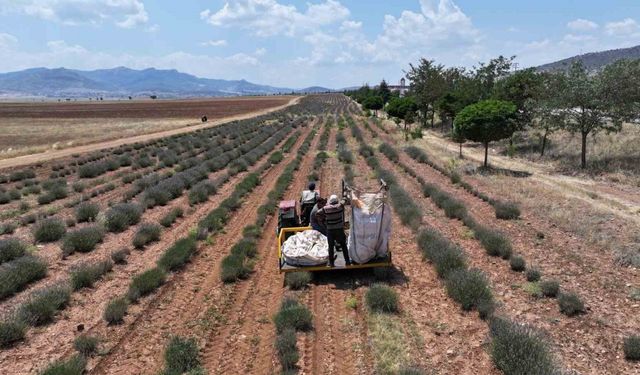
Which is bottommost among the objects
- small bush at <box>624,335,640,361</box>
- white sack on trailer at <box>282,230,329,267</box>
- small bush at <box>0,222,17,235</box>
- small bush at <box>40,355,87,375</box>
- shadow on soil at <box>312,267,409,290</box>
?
small bush at <box>0,222,17,235</box>

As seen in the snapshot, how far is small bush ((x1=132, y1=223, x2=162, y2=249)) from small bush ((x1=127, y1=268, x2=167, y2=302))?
2.70 m

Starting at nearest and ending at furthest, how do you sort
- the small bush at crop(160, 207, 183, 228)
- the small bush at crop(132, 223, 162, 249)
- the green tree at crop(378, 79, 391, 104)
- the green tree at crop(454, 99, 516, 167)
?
the small bush at crop(132, 223, 162, 249) → the small bush at crop(160, 207, 183, 228) → the green tree at crop(454, 99, 516, 167) → the green tree at crop(378, 79, 391, 104)

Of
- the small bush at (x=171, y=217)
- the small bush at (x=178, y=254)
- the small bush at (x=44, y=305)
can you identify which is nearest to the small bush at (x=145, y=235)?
the small bush at (x=171, y=217)

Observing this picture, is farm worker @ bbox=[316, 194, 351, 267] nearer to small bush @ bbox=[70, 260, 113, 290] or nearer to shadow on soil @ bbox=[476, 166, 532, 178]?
small bush @ bbox=[70, 260, 113, 290]

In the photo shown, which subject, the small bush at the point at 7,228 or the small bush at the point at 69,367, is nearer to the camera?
the small bush at the point at 69,367

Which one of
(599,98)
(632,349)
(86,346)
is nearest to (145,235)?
(86,346)

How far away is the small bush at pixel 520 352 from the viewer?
6164 millimetres

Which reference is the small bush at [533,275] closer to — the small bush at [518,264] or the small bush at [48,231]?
the small bush at [518,264]

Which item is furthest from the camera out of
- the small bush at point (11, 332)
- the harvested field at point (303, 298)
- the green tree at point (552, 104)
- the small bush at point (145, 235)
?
the green tree at point (552, 104)

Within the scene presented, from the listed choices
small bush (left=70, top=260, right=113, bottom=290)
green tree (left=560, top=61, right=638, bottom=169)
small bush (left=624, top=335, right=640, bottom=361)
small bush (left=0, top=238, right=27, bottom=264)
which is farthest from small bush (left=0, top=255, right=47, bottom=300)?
green tree (left=560, top=61, right=638, bottom=169)

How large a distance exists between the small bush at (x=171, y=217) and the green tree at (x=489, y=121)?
15.7 meters

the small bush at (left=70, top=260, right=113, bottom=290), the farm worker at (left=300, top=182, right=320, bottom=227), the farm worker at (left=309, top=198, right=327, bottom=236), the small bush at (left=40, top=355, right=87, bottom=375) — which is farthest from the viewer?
the farm worker at (left=300, top=182, right=320, bottom=227)

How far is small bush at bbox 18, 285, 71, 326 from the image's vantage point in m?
8.30

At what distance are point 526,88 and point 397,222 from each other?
2389 centimetres
